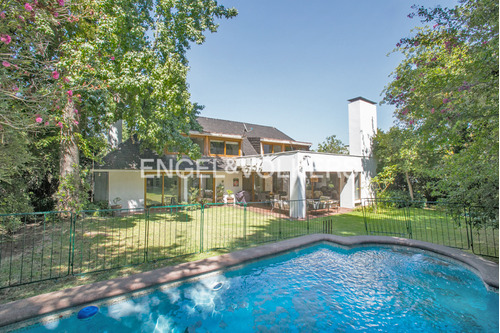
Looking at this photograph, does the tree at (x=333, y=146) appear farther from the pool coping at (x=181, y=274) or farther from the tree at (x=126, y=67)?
the pool coping at (x=181, y=274)

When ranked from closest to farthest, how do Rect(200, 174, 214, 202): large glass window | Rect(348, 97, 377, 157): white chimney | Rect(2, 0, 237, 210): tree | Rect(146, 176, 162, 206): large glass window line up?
Rect(2, 0, 237, 210): tree → Rect(146, 176, 162, 206): large glass window → Rect(348, 97, 377, 157): white chimney → Rect(200, 174, 214, 202): large glass window

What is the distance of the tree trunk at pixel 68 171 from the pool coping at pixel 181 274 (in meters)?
8.02

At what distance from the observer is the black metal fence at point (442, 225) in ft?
24.9

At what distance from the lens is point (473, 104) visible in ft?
16.2

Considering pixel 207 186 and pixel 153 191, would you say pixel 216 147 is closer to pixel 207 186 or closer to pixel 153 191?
pixel 207 186

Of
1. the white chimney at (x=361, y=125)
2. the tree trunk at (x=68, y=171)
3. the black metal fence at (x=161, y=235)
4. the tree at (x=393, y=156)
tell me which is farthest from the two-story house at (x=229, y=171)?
the tree trunk at (x=68, y=171)

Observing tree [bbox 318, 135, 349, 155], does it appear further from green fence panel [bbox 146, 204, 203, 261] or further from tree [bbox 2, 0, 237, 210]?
green fence panel [bbox 146, 204, 203, 261]

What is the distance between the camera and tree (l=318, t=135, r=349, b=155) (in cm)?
3250

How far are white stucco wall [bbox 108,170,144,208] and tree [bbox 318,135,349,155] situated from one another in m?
24.2

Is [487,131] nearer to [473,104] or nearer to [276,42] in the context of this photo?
[473,104]

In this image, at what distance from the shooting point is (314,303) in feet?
18.3

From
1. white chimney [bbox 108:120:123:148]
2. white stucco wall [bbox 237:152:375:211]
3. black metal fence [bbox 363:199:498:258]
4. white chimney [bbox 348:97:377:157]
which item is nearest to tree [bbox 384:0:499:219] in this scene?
black metal fence [bbox 363:199:498:258]

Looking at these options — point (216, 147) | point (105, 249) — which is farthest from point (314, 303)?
point (216, 147)

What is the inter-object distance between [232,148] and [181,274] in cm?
1612
